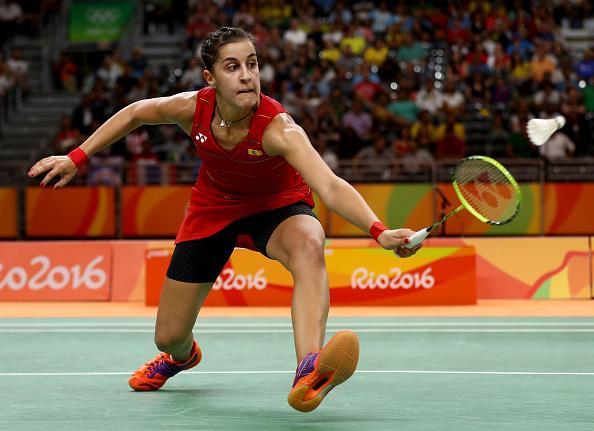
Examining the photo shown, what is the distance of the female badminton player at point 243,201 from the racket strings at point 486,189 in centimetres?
63

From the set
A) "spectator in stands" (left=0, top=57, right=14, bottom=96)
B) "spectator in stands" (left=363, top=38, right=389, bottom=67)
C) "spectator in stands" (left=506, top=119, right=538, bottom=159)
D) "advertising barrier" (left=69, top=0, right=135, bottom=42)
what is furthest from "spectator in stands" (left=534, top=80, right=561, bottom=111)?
"spectator in stands" (left=0, top=57, right=14, bottom=96)

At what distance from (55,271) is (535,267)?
467 cm

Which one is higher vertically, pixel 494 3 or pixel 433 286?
pixel 494 3

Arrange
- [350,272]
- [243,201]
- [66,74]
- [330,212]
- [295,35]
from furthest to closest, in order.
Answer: [66,74]
[295,35]
[330,212]
[350,272]
[243,201]

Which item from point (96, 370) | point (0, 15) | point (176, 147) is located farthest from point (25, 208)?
point (96, 370)

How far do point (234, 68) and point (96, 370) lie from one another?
2.18m

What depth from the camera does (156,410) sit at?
182 inches

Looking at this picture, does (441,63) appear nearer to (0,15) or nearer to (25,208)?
(25,208)

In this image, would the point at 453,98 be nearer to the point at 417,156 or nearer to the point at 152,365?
the point at 417,156

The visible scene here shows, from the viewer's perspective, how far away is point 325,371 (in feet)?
13.5

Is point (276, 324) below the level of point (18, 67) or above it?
below

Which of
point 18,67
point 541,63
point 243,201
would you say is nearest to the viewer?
point 243,201

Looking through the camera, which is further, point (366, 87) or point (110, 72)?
point (110, 72)

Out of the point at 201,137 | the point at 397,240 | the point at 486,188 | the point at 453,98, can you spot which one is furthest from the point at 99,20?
the point at 397,240
